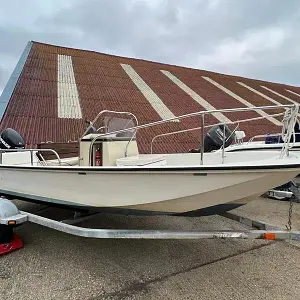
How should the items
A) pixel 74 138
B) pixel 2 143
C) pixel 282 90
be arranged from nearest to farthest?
pixel 2 143
pixel 74 138
pixel 282 90

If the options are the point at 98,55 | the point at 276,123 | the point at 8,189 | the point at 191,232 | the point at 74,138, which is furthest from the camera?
the point at 98,55

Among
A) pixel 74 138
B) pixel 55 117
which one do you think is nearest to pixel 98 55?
pixel 55 117

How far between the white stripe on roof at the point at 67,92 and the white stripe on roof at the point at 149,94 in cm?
291

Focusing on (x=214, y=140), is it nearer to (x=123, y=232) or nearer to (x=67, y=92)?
(x=123, y=232)

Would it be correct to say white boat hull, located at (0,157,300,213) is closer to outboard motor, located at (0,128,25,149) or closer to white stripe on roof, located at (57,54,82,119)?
outboard motor, located at (0,128,25,149)

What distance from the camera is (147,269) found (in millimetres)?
2943

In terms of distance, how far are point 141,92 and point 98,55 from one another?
5.25 meters

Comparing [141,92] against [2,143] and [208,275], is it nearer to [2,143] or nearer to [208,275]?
[2,143]

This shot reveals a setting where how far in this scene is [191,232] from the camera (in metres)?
2.76

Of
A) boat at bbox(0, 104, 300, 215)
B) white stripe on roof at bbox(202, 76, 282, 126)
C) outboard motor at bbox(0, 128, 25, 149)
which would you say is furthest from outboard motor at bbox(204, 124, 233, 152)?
white stripe on roof at bbox(202, 76, 282, 126)

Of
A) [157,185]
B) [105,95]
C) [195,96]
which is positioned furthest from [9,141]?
[195,96]

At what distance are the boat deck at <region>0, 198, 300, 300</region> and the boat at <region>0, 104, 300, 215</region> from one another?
1.86 ft

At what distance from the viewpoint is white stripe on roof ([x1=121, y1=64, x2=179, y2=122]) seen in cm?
1121

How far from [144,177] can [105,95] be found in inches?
369
